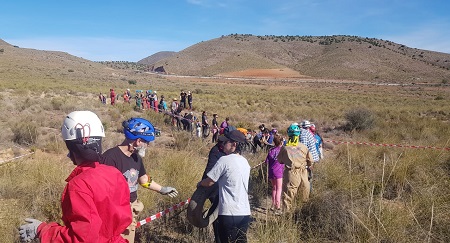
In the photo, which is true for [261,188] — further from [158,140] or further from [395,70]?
[395,70]

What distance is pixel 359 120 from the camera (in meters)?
19.7

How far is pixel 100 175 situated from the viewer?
2117 mm

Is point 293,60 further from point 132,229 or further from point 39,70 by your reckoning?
point 132,229

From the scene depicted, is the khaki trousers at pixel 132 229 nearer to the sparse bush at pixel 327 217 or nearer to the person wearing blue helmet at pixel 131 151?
the person wearing blue helmet at pixel 131 151

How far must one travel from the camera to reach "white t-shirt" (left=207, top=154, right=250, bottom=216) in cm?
391

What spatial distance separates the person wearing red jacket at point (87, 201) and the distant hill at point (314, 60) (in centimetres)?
8653

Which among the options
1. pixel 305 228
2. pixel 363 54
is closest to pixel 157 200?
pixel 305 228

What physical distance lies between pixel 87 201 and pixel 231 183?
2108mm

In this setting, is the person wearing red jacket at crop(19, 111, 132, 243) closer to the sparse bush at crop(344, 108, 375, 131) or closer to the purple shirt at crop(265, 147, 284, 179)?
the purple shirt at crop(265, 147, 284, 179)

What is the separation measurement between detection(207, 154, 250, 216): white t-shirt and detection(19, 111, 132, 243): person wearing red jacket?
1.77 meters

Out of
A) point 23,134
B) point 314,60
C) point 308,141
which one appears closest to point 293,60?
point 314,60

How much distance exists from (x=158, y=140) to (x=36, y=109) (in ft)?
32.3

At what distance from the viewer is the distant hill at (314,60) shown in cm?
9090

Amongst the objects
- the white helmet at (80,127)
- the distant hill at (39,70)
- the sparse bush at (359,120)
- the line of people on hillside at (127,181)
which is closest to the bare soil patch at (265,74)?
the distant hill at (39,70)
